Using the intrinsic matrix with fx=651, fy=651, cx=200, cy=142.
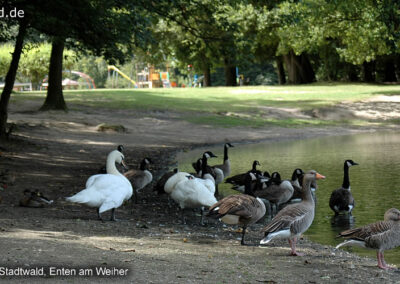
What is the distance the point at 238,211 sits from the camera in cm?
1103

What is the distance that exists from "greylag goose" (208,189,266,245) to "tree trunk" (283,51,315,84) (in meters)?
61.0

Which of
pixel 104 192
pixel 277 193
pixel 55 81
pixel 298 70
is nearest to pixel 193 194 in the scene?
pixel 104 192

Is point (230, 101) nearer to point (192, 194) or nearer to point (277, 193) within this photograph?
point (277, 193)

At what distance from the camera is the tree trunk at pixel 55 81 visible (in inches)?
1367

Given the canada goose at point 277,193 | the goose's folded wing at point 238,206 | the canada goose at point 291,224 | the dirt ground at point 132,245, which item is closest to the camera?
the dirt ground at point 132,245

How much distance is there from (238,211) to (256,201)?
628 millimetres

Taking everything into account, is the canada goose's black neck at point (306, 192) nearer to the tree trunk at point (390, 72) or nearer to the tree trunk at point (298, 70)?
the tree trunk at point (298, 70)

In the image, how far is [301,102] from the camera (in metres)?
47.4

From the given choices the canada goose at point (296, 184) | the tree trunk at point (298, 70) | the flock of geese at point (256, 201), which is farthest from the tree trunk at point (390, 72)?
the flock of geese at point (256, 201)

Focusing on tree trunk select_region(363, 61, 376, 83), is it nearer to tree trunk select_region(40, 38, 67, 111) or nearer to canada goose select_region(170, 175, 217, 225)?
tree trunk select_region(40, 38, 67, 111)

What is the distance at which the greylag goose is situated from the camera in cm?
1105

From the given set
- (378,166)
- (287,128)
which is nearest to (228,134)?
(287,128)

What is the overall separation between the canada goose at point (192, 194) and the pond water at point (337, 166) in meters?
2.11

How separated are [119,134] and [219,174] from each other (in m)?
14.3
